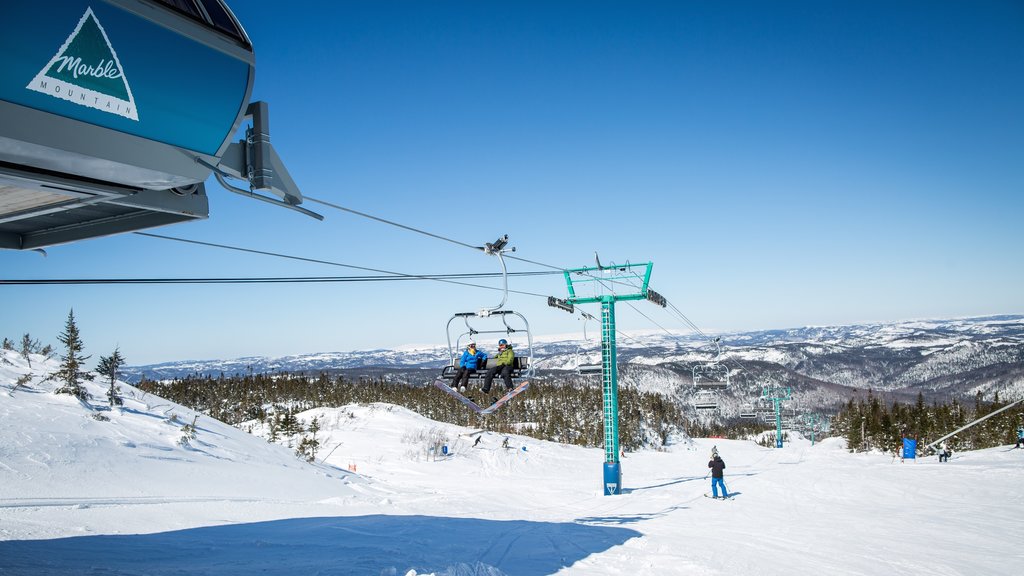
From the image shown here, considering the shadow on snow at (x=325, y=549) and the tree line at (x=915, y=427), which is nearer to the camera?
the shadow on snow at (x=325, y=549)

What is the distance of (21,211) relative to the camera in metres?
6.43

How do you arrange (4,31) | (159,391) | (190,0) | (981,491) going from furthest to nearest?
1. (159,391)
2. (981,491)
3. (190,0)
4. (4,31)

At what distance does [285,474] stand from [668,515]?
1299 centimetres

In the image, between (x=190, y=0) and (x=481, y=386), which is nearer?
(x=190, y=0)

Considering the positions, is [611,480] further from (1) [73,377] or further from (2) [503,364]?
(1) [73,377]

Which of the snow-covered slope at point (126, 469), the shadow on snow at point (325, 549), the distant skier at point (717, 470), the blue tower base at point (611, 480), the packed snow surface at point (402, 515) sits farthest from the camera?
the blue tower base at point (611, 480)

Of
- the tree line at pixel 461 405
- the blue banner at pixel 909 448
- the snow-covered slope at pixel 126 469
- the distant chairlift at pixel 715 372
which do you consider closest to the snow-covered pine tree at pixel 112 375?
the snow-covered slope at pixel 126 469

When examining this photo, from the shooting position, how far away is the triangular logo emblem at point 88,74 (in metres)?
4.32

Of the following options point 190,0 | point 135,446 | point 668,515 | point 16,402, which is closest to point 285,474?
point 135,446

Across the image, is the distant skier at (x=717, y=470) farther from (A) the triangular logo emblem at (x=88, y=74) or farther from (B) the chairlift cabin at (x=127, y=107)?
(A) the triangular logo emblem at (x=88, y=74)

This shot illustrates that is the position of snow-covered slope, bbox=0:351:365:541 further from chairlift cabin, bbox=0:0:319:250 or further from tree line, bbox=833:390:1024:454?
tree line, bbox=833:390:1024:454

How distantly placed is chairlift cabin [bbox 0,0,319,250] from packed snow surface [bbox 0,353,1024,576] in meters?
5.58

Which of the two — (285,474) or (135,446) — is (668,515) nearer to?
(285,474)

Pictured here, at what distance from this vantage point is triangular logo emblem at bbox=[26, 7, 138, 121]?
14.2 feet
